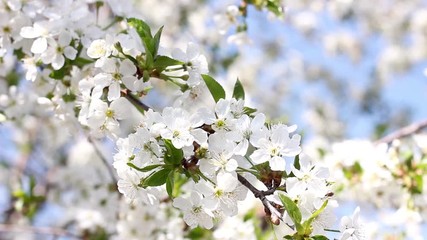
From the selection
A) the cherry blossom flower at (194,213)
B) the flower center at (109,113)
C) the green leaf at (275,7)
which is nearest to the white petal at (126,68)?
the flower center at (109,113)

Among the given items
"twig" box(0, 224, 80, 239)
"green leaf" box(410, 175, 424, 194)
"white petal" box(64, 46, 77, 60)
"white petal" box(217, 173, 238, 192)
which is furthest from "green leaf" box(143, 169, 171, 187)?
"twig" box(0, 224, 80, 239)

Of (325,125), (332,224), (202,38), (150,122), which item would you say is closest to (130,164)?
(150,122)

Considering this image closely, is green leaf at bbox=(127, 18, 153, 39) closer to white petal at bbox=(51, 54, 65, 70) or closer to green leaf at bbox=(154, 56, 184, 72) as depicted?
Answer: green leaf at bbox=(154, 56, 184, 72)

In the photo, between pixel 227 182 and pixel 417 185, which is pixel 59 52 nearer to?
pixel 227 182

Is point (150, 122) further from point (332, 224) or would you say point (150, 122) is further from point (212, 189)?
point (332, 224)

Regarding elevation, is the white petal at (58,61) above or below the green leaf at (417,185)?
below

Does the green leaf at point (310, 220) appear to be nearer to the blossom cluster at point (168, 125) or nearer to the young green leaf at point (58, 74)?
the blossom cluster at point (168, 125)
